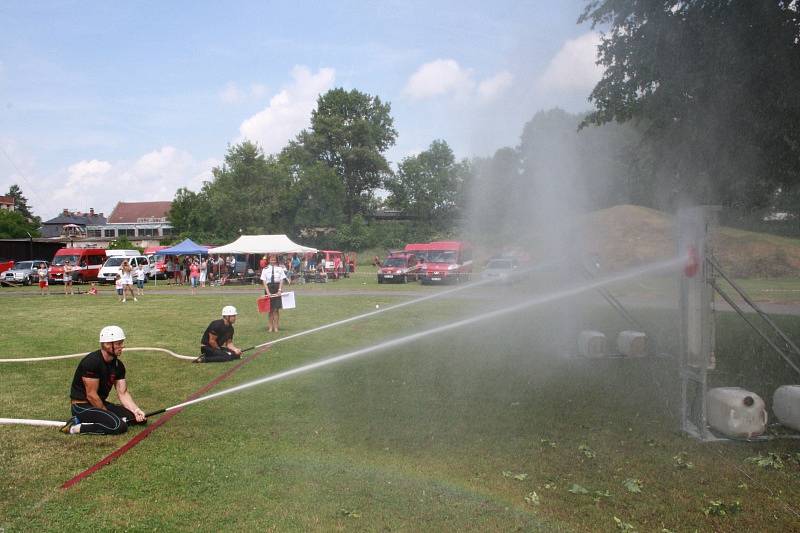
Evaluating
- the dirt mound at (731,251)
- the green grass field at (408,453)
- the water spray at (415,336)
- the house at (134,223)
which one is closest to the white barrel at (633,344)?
the green grass field at (408,453)

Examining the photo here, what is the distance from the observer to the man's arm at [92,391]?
7910 mm

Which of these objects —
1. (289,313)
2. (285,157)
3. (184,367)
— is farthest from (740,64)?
(285,157)

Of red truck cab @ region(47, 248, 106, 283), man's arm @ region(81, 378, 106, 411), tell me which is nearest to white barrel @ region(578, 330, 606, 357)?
man's arm @ region(81, 378, 106, 411)

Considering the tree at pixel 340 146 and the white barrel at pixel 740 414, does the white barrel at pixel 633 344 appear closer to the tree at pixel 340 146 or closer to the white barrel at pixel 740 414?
the white barrel at pixel 740 414

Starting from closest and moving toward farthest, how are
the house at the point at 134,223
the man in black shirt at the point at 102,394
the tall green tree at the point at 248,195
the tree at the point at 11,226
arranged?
the man in black shirt at the point at 102,394 → the tall green tree at the point at 248,195 → the tree at the point at 11,226 → the house at the point at 134,223

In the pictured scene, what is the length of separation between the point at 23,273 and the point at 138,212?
313 feet

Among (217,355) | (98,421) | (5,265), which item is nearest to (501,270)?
(217,355)

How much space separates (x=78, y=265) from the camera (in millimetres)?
44156

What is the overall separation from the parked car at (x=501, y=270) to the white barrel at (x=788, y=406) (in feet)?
31.1

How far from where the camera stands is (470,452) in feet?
23.3

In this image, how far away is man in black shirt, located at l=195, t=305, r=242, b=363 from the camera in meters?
13.2

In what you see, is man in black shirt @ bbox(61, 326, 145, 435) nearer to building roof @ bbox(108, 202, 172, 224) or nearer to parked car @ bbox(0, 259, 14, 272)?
parked car @ bbox(0, 259, 14, 272)

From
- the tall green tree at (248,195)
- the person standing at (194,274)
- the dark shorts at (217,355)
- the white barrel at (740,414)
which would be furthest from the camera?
the tall green tree at (248,195)

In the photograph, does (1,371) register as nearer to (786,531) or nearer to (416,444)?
(416,444)
